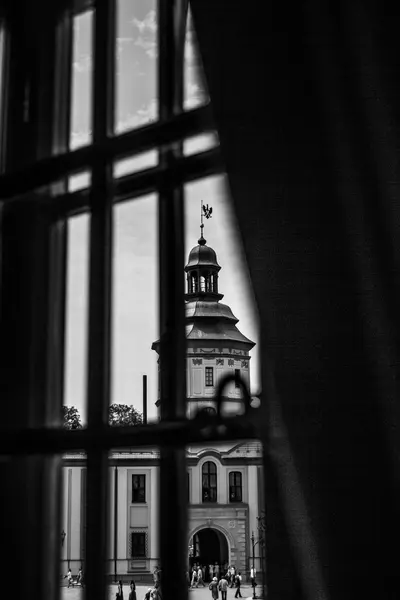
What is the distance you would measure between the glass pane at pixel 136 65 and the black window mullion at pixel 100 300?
2 centimetres

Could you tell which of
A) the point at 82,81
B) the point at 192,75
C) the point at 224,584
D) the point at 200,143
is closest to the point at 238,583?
the point at 224,584

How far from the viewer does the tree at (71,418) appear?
114 centimetres

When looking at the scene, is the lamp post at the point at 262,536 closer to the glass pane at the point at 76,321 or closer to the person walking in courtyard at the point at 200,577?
the person walking in courtyard at the point at 200,577

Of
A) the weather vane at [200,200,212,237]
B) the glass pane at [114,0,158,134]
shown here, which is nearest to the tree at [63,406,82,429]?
the weather vane at [200,200,212,237]

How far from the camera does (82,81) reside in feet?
4.17

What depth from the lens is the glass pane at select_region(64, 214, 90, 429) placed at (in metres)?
1.14

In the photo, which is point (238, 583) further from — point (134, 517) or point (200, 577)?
point (134, 517)

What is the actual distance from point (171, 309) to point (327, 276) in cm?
29

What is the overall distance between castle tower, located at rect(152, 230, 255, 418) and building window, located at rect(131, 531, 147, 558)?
184 mm

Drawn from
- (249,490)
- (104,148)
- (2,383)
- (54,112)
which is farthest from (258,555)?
(54,112)

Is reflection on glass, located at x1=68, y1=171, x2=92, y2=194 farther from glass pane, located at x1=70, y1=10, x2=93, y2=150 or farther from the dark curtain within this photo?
the dark curtain

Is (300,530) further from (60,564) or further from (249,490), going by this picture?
(60,564)

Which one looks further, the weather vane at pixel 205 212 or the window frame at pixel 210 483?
the weather vane at pixel 205 212

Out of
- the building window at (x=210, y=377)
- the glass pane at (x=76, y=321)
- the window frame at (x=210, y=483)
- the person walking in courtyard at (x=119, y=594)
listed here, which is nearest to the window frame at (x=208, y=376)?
the building window at (x=210, y=377)
